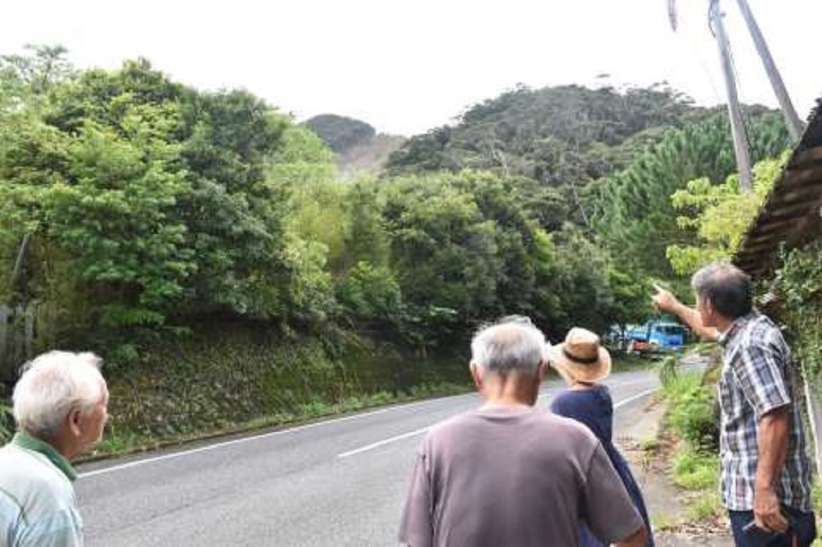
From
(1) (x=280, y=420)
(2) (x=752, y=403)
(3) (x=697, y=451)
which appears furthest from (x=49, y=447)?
(1) (x=280, y=420)

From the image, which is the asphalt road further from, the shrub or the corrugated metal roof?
the corrugated metal roof

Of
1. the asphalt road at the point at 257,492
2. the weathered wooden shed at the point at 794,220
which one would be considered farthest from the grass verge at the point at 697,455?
the asphalt road at the point at 257,492

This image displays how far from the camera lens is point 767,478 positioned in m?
A: 3.11

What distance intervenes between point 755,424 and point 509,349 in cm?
128

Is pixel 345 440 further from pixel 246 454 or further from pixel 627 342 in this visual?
pixel 627 342

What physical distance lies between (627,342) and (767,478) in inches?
1775

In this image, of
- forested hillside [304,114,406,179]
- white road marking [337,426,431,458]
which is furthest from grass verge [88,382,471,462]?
forested hillside [304,114,406,179]

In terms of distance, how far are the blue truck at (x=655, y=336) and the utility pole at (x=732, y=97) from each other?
106 feet

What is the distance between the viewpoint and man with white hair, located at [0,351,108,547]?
226 cm

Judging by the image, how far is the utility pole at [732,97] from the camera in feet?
47.4

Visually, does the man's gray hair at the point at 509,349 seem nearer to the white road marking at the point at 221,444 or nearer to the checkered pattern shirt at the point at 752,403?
the checkered pattern shirt at the point at 752,403

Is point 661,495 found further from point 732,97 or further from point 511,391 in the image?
point 732,97

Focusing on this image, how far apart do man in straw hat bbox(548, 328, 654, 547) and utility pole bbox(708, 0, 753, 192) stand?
11302 mm

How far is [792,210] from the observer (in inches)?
239
